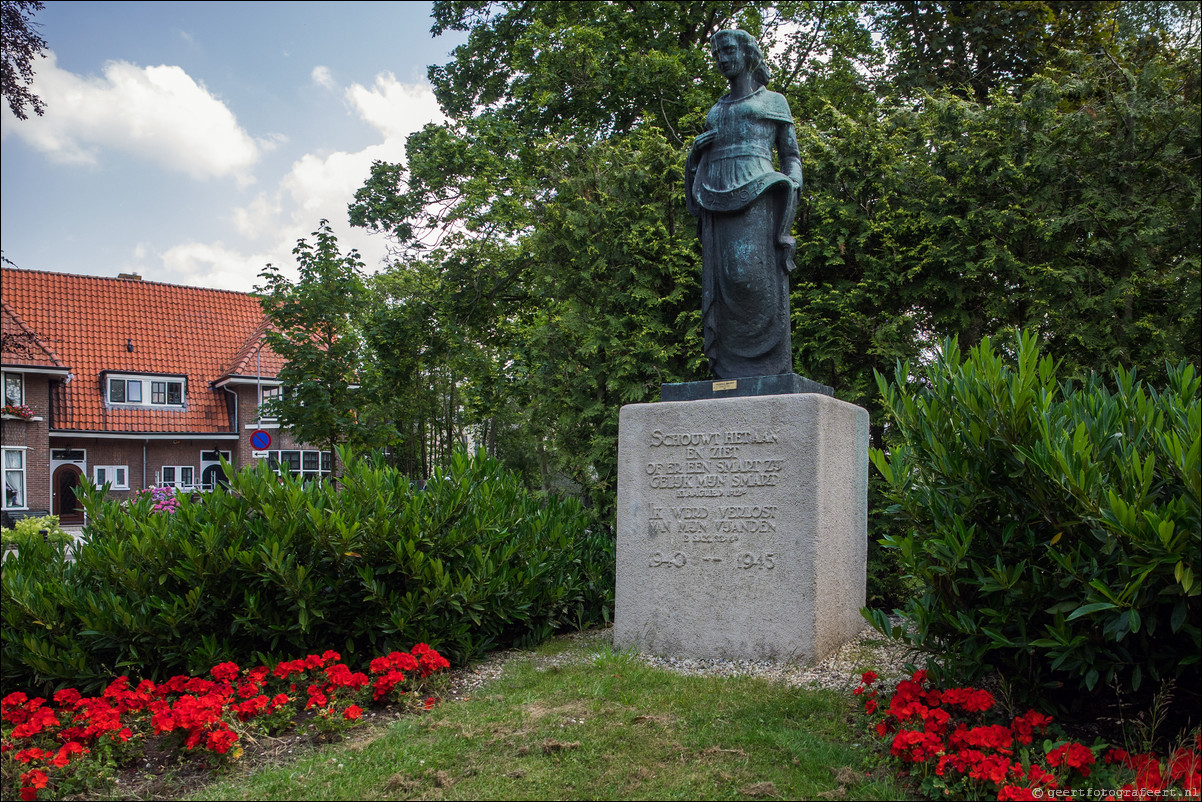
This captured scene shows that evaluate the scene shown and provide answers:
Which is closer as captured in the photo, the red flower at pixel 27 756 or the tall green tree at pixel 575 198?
the red flower at pixel 27 756

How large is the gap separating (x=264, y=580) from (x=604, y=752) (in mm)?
2495

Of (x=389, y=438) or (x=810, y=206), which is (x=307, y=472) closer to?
(x=389, y=438)

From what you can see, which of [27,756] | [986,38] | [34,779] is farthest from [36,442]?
[986,38]

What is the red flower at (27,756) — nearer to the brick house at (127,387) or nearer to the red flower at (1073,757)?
the red flower at (1073,757)

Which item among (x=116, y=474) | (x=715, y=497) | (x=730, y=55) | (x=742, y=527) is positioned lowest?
(x=116, y=474)

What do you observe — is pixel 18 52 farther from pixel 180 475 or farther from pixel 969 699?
pixel 180 475

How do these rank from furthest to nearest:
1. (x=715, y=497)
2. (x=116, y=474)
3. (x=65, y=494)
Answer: (x=65, y=494)
(x=116, y=474)
(x=715, y=497)

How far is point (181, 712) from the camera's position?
162 inches

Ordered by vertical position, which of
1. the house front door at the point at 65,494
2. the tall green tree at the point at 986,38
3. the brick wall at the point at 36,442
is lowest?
the house front door at the point at 65,494

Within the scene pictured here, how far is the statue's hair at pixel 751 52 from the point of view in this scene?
643 centimetres

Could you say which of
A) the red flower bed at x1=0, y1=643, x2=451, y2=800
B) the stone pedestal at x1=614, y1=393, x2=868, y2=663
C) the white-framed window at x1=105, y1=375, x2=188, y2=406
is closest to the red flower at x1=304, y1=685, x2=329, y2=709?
the red flower bed at x1=0, y1=643, x2=451, y2=800

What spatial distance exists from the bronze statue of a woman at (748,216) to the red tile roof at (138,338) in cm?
2526

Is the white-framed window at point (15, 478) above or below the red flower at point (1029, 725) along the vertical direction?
below

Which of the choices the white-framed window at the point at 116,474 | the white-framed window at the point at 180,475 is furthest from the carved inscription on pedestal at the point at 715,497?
the white-framed window at the point at 116,474
